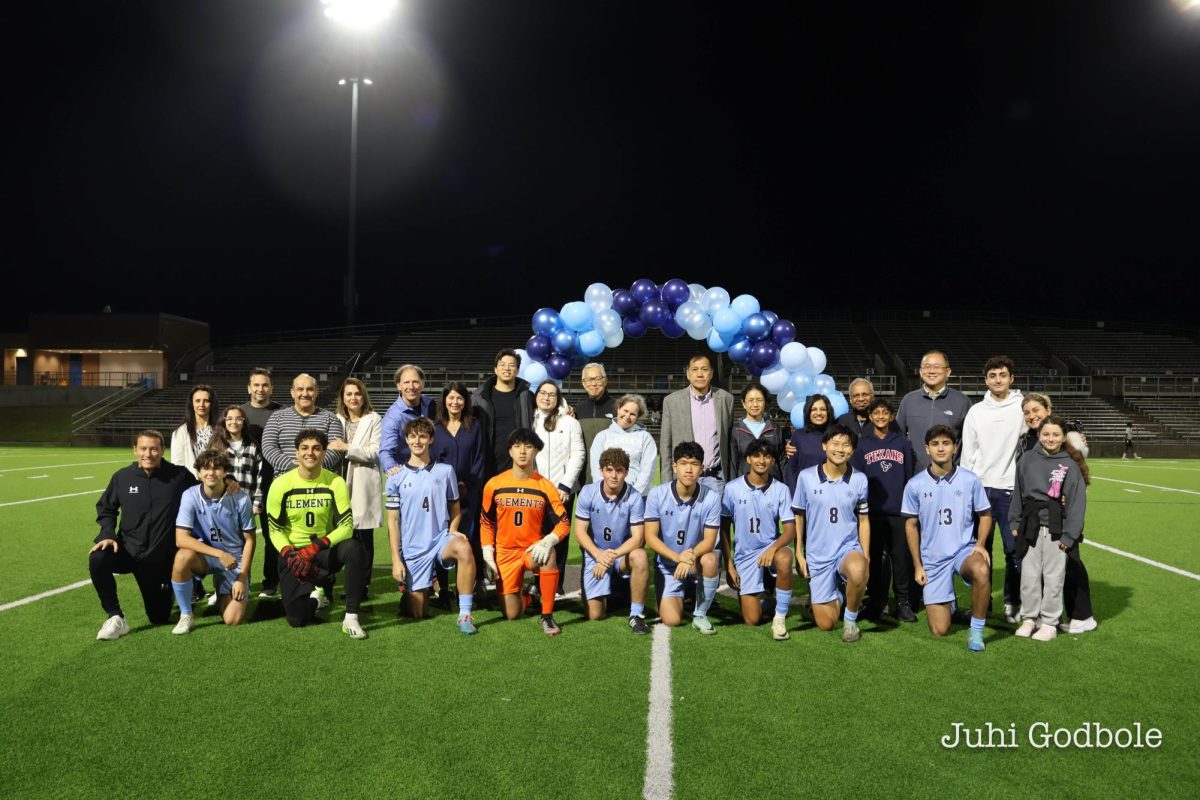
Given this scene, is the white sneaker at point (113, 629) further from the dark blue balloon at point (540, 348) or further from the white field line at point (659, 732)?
the dark blue balloon at point (540, 348)

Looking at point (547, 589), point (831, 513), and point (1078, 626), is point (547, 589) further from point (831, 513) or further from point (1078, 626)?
point (1078, 626)

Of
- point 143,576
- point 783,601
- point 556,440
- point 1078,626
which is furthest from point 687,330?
point 143,576

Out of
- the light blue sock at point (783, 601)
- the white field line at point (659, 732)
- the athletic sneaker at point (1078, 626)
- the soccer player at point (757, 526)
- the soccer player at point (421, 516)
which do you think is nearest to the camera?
the white field line at point (659, 732)

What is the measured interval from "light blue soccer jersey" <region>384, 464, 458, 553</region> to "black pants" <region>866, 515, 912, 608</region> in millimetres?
3063

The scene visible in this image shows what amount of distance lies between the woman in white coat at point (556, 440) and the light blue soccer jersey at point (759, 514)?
1398 millimetres

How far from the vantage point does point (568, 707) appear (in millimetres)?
3523

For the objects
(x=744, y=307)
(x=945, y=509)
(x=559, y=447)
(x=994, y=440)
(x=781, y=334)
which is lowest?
(x=945, y=509)

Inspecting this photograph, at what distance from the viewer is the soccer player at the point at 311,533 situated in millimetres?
4836

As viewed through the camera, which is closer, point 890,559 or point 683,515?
point 683,515

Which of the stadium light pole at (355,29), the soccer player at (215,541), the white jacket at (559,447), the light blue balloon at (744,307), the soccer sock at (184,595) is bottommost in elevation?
the soccer sock at (184,595)

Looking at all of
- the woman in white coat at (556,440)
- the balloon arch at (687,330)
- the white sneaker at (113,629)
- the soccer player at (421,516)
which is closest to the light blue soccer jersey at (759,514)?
the woman in white coat at (556,440)

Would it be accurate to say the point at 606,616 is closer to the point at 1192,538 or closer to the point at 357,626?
the point at 357,626

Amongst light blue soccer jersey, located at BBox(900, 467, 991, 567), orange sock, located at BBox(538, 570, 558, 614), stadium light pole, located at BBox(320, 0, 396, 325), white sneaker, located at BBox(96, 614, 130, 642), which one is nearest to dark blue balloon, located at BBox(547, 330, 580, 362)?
orange sock, located at BBox(538, 570, 558, 614)

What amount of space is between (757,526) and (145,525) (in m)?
4.22
